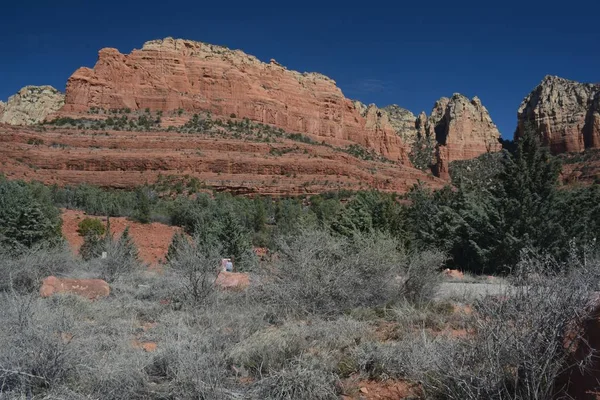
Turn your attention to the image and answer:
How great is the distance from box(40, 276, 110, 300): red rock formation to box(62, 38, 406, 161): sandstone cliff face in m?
65.3

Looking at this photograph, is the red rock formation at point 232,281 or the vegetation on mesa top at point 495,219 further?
the vegetation on mesa top at point 495,219

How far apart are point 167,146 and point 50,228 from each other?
35610 millimetres

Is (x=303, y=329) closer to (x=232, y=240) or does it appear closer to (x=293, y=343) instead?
(x=293, y=343)

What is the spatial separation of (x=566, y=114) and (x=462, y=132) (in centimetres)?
2482

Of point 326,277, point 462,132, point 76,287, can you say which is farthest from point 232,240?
point 462,132

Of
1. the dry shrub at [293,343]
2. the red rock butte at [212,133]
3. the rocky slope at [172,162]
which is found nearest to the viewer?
the dry shrub at [293,343]

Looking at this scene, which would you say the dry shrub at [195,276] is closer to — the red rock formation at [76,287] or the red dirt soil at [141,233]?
the red rock formation at [76,287]

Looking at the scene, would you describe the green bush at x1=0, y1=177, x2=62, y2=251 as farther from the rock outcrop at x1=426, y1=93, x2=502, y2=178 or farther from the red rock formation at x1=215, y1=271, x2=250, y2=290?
the rock outcrop at x1=426, y1=93, x2=502, y2=178

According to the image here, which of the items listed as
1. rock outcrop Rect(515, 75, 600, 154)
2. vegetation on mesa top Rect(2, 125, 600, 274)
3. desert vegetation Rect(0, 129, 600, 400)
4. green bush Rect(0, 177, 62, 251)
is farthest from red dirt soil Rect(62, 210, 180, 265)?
rock outcrop Rect(515, 75, 600, 154)

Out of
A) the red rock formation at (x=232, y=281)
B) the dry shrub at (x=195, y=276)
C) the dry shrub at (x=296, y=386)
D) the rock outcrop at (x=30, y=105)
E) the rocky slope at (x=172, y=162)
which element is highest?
the rock outcrop at (x=30, y=105)

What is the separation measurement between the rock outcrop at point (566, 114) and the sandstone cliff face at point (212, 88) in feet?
127

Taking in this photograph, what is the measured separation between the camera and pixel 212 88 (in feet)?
249

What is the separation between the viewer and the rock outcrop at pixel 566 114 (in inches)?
3364

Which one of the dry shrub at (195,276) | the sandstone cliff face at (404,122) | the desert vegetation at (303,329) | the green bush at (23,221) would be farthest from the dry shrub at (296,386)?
the sandstone cliff face at (404,122)
